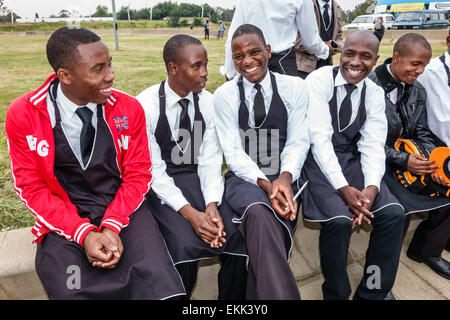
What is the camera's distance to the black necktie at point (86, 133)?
6.01 ft

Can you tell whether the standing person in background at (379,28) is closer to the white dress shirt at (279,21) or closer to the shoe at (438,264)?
the white dress shirt at (279,21)

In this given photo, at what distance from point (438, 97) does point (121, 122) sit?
8.30 feet

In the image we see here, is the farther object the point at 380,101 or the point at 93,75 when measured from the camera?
the point at 380,101

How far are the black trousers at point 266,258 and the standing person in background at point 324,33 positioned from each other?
6.93 feet

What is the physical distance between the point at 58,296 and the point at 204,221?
801mm

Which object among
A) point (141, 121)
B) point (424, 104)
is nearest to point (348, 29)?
point (424, 104)

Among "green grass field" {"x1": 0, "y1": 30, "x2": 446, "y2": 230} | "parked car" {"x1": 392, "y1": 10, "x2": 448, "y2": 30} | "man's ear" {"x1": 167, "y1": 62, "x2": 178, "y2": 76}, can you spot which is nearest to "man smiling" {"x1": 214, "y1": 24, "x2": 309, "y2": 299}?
"man's ear" {"x1": 167, "y1": 62, "x2": 178, "y2": 76}

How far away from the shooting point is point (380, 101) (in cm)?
248

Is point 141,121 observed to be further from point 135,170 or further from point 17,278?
point 17,278

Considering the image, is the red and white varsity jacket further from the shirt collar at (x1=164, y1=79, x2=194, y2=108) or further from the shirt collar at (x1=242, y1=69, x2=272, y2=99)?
the shirt collar at (x1=242, y1=69, x2=272, y2=99)

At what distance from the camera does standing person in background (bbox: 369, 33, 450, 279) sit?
2.43 meters

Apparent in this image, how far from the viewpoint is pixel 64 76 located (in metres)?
1.79

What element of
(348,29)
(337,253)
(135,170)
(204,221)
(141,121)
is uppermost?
(348,29)

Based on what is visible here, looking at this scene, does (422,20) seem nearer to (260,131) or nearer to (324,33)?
(324,33)
